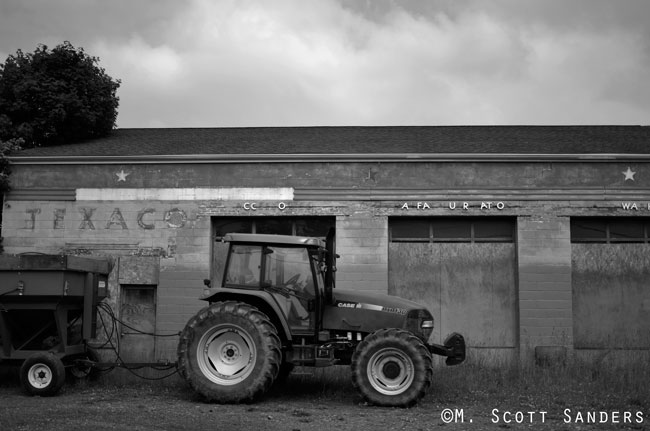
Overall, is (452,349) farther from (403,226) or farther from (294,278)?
(403,226)

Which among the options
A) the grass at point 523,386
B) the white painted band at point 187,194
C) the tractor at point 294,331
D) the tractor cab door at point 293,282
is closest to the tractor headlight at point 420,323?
the tractor at point 294,331

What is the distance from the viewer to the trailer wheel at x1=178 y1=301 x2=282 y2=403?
33.8 feet

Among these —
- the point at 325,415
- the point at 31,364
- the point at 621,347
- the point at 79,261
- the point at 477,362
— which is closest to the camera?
the point at 325,415

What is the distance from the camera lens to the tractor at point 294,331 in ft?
33.7

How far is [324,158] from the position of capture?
1709 cm

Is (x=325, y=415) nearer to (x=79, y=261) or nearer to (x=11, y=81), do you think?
(x=79, y=261)

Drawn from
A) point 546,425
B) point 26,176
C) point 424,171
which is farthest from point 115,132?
point 546,425

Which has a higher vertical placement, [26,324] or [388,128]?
[388,128]

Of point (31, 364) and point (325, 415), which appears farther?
point (31, 364)

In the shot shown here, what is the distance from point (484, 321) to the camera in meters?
16.8

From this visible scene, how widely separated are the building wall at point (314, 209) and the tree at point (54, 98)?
4452mm

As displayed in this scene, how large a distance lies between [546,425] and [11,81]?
18.6 m

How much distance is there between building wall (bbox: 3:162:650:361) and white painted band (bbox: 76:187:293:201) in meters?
0.02

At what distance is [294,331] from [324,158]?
689cm
